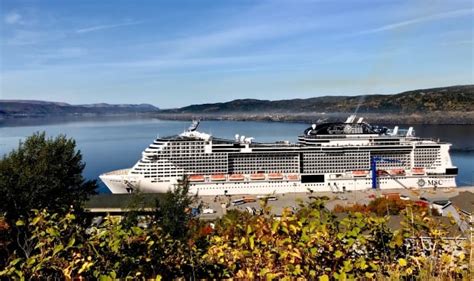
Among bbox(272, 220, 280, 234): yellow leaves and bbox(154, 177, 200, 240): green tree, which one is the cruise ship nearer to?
bbox(154, 177, 200, 240): green tree

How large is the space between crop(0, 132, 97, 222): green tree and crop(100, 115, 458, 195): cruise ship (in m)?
13.1

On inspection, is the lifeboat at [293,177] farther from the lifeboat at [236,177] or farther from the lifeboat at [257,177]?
the lifeboat at [236,177]

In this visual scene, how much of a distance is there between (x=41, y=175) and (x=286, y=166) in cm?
1744

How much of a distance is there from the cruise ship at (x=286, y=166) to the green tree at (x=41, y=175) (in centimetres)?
1307

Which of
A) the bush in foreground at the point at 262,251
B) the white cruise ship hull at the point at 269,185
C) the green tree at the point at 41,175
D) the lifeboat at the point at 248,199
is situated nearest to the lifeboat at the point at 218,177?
the white cruise ship hull at the point at 269,185

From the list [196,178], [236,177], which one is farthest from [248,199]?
[196,178]

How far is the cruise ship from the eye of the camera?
2417 cm

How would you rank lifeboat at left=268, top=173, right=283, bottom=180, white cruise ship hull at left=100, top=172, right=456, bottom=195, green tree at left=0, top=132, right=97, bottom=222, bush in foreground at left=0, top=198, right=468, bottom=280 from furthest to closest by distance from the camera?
lifeboat at left=268, top=173, right=283, bottom=180 < white cruise ship hull at left=100, top=172, right=456, bottom=195 < green tree at left=0, top=132, right=97, bottom=222 < bush in foreground at left=0, top=198, right=468, bottom=280

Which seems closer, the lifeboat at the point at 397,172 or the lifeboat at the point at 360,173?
the lifeboat at the point at 360,173

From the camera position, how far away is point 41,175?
29.7 feet

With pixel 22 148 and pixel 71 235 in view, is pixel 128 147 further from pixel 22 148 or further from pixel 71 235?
pixel 71 235

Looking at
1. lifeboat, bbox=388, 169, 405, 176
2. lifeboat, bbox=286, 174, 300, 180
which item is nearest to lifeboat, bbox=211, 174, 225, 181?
lifeboat, bbox=286, 174, 300, 180

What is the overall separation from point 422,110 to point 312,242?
10021cm

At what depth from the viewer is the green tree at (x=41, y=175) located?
8438 mm
